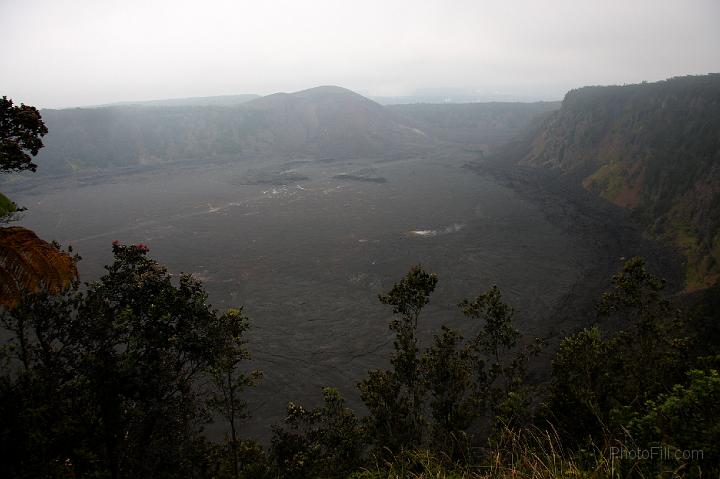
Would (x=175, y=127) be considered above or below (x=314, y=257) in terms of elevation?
above

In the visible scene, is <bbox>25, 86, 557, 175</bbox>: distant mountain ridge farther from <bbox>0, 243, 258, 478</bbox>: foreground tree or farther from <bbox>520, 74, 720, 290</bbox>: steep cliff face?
<bbox>0, 243, 258, 478</bbox>: foreground tree

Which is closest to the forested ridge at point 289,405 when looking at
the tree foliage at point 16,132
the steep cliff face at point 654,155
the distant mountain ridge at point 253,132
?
the tree foliage at point 16,132

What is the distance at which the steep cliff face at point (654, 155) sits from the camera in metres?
45.2

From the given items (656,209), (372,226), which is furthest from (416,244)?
(656,209)

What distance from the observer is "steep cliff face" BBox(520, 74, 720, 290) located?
45188 mm

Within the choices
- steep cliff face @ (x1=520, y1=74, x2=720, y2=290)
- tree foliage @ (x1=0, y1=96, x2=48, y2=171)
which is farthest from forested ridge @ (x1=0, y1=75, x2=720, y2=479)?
steep cliff face @ (x1=520, y1=74, x2=720, y2=290)

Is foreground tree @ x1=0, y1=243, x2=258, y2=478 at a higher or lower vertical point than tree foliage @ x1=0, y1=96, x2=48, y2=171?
lower

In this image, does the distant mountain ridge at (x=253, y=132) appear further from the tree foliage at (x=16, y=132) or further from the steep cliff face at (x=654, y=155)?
the tree foliage at (x=16, y=132)

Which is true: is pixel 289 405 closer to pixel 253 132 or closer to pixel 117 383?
pixel 117 383

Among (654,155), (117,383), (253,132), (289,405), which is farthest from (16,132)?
(253,132)

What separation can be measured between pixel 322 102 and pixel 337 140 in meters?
38.3

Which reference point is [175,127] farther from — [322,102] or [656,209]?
[656,209]

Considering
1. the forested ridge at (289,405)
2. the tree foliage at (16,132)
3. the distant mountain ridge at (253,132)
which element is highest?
the distant mountain ridge at (253,132)

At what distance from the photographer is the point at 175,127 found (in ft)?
445
